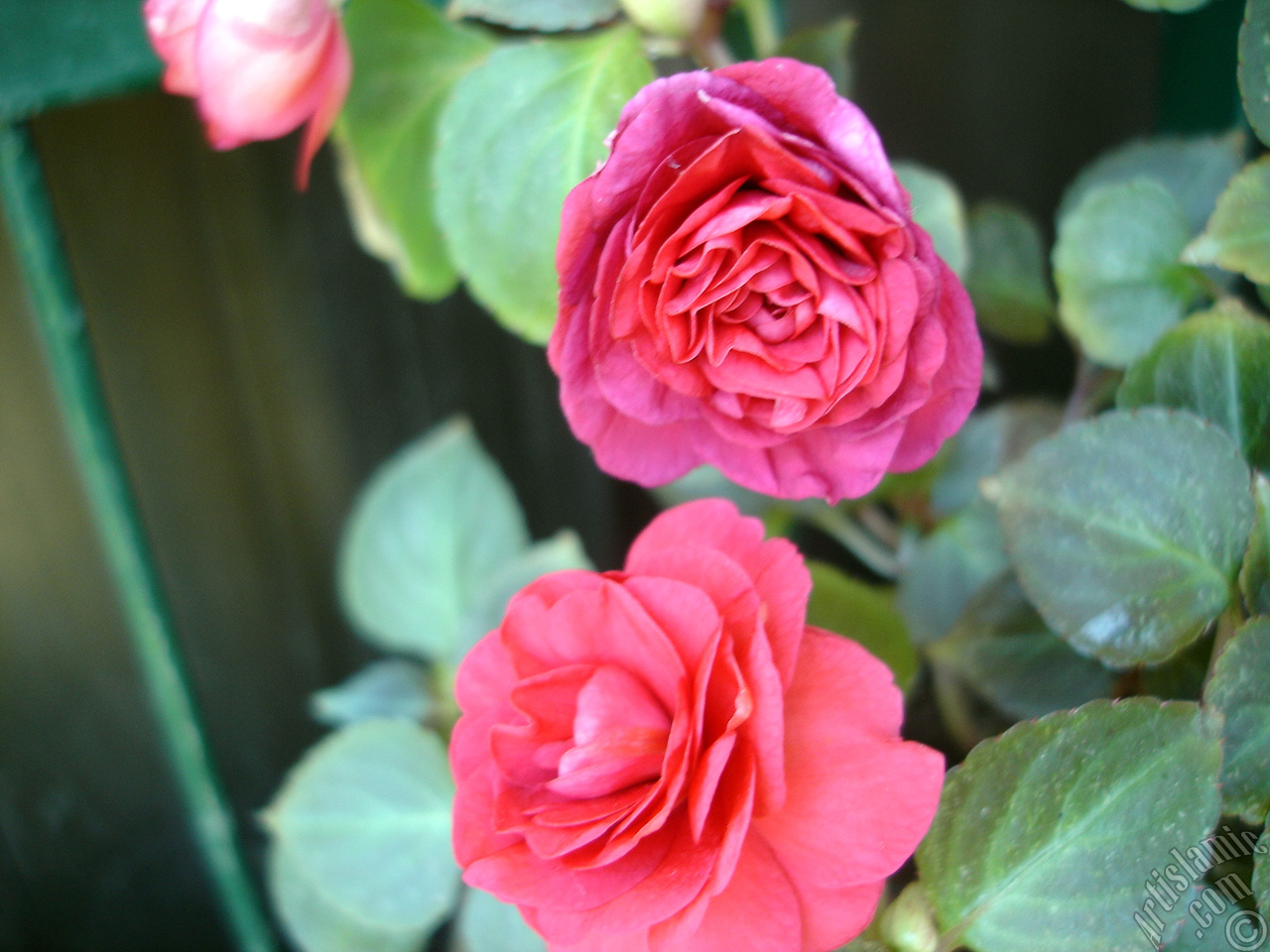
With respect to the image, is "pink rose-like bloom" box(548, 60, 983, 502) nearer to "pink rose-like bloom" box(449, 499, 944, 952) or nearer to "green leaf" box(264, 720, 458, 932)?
"pink rose-like bloom" box(449, 499, 944, 952)

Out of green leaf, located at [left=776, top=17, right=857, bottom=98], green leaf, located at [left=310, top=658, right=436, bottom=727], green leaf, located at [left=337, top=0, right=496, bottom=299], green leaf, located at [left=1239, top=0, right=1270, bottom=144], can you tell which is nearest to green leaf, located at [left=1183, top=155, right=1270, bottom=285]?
green leaf, located at [left=1239, top=0, right=1270, bottom=144]

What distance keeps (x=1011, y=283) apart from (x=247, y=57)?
0.28 metres

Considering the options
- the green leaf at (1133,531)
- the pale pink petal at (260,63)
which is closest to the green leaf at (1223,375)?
the green leaf at (1133,531)

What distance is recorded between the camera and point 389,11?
31cm

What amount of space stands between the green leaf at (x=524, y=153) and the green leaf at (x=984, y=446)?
191mm

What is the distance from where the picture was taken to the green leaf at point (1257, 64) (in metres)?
0.21

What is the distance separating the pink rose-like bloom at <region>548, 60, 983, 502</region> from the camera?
17cm

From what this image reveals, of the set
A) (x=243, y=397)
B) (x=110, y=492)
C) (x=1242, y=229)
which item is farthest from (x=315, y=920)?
(x=1242, y=229)

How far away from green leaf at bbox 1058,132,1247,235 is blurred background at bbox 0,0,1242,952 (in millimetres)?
111

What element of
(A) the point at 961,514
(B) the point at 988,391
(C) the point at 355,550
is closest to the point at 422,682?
(C) the point at 355,550

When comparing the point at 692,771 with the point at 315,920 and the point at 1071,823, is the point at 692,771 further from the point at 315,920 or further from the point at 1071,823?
the point at 315,920

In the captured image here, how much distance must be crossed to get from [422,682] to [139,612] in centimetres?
12

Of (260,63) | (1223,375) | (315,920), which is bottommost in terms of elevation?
(315,920)

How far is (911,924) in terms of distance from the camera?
0.21m
